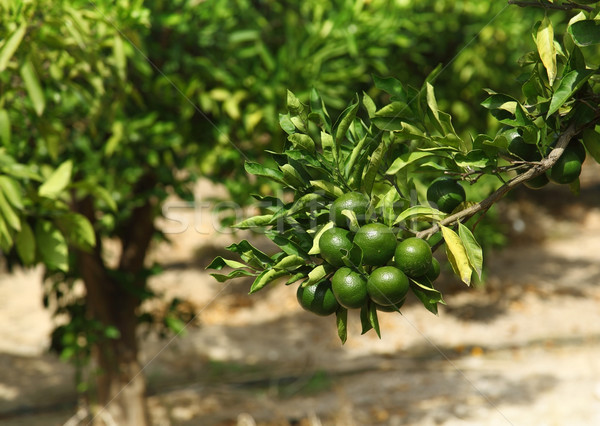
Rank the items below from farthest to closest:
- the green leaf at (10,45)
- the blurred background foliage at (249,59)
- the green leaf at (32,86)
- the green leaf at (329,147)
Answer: the blurred background foliage at (249,59) < the green leaf at (32,86) < the green leaf at (10,45) < the green leaf at (329,147)

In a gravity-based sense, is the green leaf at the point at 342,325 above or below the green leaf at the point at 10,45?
below

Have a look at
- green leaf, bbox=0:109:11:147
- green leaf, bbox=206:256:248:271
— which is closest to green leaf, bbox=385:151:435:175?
green leaf, bbox=206:256:248:271

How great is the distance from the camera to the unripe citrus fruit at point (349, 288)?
103cm

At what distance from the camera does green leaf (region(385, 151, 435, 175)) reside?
3.69ft

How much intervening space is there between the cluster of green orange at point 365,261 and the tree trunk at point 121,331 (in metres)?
2.52

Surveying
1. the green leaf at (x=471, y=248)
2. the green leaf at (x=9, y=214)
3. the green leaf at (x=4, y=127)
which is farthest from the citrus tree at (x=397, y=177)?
the green leaf at (x=4, y=127)

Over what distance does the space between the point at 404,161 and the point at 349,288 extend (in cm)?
26

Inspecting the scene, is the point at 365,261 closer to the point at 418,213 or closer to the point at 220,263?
the point at 418,213

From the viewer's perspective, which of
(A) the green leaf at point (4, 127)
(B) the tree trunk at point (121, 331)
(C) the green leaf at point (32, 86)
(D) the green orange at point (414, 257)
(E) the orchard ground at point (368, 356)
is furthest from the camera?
(E) the orchard ground at point (368, 356)

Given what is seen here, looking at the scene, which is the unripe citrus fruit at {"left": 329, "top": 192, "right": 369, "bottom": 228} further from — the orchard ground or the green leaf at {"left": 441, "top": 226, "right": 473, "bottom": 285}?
the orchard ground

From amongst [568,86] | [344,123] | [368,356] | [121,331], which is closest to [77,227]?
[344,123]

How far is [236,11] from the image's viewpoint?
356cm

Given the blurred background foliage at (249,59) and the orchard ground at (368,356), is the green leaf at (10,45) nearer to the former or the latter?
the blurred background foliage at (249,59)

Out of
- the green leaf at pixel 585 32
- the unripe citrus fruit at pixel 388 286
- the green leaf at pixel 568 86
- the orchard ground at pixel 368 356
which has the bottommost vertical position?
the orchard ground at pixel 368 356
